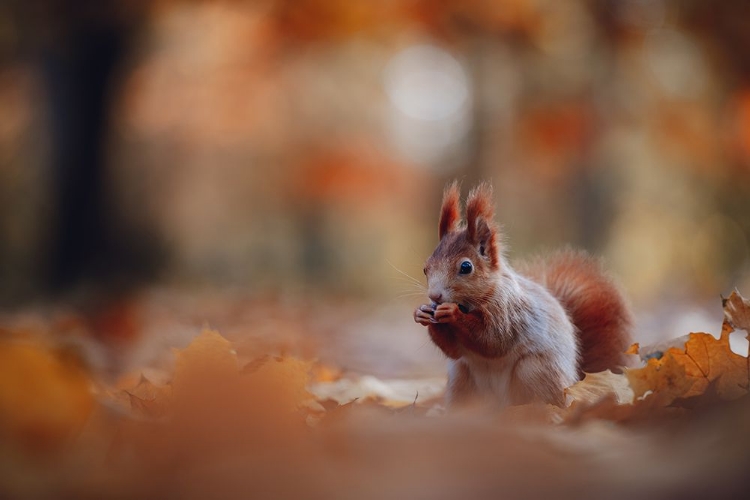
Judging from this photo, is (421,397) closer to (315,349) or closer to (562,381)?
(562,381)

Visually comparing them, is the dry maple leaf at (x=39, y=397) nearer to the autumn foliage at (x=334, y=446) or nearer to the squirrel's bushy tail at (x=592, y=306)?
the autumn foliage at (x=334, y=446)

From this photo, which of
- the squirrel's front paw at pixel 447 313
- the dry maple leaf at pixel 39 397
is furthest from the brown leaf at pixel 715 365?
the dry maple leaf at pixel 39 397

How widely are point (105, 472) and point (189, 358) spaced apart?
55 cm

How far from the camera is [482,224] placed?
1.67 metres

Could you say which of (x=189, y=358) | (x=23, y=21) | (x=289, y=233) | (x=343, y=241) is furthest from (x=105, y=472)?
(x=343, y=241)

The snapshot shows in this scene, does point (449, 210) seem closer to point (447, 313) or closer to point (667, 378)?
point (447, 313)

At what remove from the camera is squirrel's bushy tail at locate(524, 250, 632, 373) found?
180 cm

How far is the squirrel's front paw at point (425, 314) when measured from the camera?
1549mm

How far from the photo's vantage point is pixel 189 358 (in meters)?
1.39

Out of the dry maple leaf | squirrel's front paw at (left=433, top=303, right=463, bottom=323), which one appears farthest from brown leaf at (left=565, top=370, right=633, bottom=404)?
the dry maple leaf

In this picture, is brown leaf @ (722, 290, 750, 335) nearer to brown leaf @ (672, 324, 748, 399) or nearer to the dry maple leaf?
brown leaf @ (672, 324, 748, 399)

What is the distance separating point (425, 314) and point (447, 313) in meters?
0.05

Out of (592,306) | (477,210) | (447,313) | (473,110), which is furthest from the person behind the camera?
(473,110)

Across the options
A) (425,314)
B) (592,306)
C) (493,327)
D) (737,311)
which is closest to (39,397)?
(425,314)
